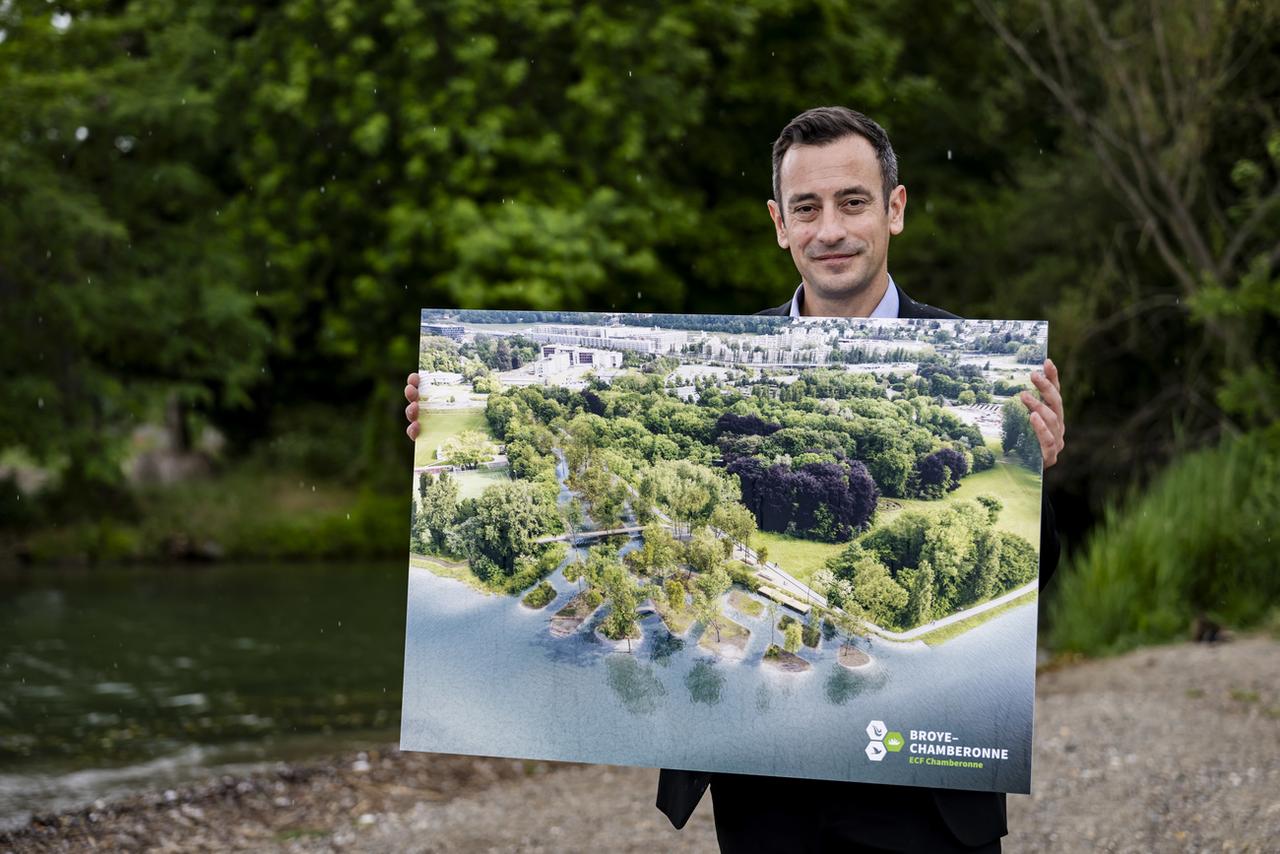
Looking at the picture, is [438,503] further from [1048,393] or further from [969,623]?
[1048,393]

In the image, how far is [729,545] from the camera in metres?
2.82

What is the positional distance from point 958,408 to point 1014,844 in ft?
15.4

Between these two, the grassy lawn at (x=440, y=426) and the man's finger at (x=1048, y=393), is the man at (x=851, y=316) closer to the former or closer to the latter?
the man's finger at (x=1048, y=393)

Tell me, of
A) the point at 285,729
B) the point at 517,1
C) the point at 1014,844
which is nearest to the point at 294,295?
the point at 517,1

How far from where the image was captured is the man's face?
2822 mm

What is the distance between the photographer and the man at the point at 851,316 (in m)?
2.70

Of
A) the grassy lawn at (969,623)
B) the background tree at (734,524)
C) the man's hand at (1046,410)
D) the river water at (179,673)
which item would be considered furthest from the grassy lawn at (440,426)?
the river water at (179,673)

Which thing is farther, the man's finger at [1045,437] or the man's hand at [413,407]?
the man's hand at [413,407]

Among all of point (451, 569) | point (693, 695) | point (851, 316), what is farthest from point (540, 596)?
point (851, 316)

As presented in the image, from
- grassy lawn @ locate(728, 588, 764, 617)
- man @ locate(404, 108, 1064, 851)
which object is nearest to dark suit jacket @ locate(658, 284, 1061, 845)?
man @ locate(404, 108, 1064, 851)

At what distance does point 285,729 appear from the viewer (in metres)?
11.0

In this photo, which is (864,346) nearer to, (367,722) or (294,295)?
(367,722)

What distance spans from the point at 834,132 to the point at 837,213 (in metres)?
0.16

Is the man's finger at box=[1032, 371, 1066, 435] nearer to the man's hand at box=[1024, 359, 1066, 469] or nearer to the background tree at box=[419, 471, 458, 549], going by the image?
the man's hand at box=[1024, 359, 1066, 469]
